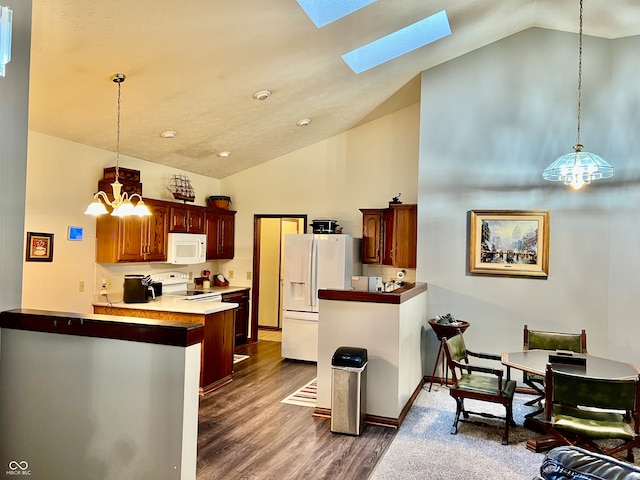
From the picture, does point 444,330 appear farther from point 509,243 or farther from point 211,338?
point 211,338

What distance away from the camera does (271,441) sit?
3.54 meters

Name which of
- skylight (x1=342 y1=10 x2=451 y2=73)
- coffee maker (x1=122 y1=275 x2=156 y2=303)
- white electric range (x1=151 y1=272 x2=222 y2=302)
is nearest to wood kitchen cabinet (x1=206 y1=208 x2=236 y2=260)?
white electric range (x1=151 y1=272 x2=222 y2=302)

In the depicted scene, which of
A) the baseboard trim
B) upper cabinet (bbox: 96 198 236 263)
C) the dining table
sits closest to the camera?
the dining table

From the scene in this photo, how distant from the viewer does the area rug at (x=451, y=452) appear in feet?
10.0

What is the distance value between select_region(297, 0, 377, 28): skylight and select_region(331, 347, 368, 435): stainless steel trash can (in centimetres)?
282

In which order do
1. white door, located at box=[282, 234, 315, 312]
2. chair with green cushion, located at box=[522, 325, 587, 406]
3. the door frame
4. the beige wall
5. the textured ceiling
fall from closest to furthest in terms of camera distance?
the textured ceiling → chair with green cushion, located at box=[522, 325, 587, 406] → the beige wall → white door, located at box=[282, 234, 315, 312] → the door frame

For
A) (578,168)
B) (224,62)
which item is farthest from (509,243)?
(224,62)

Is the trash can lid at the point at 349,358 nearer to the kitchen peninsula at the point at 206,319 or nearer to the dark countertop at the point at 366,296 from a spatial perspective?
the dark countertop at the point at 366,296

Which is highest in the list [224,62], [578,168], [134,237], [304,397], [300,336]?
[224,62]

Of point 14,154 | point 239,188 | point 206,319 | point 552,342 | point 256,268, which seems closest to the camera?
point 14,154

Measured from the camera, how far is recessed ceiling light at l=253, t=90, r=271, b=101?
452 cm

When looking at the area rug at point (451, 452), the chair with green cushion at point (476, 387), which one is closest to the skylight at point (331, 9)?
the chair with green cushion at point (476, 387)

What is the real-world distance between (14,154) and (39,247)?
7.96 feet

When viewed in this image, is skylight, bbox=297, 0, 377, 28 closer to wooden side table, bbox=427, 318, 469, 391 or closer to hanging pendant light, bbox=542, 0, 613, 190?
hanging pendant light, bbox=542, 0, 613, 190
